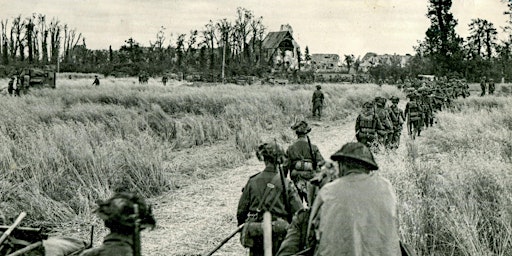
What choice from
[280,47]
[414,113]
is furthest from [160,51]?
[414,113]

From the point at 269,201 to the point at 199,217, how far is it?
3753 mm

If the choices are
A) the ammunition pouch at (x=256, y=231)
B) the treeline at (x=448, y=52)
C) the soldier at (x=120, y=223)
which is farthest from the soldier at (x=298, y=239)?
the treeline at (x=448, y=52)

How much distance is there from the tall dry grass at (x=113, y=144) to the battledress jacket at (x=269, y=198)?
1.14 meters

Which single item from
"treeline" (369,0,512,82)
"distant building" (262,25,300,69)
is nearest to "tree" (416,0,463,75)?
"treeline" (369,0,512,82)

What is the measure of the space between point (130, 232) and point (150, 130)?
11530mm

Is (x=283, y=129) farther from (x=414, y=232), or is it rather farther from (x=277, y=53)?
(x=277, y=53)

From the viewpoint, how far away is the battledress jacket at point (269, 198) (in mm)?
4281

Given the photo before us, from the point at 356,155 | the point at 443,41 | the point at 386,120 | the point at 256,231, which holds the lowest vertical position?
the point at 256,231

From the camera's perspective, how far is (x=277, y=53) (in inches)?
2977

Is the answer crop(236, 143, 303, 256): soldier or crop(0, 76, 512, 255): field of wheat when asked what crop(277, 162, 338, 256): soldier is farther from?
crop(0, 76, 512, 255): field of wheat

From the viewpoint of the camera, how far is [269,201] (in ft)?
14.0

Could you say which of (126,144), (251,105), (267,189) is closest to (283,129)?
(251,105)

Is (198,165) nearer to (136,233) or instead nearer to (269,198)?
(269,198)

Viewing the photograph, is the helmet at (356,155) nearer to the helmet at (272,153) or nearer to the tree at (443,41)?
the helmet at (272,153)
